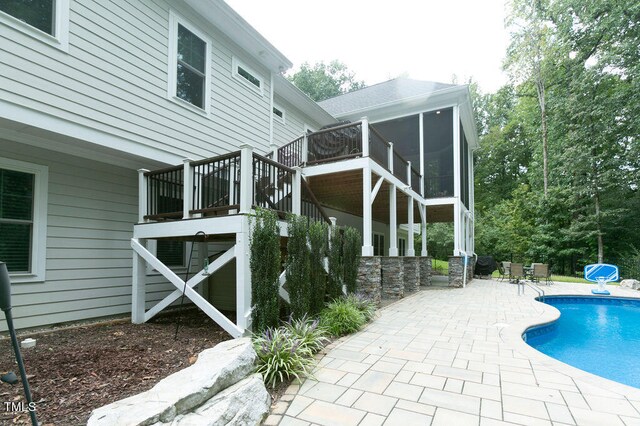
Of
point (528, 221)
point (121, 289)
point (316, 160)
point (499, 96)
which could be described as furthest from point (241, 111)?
point (499, 96)

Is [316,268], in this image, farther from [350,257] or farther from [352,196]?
[352,196]

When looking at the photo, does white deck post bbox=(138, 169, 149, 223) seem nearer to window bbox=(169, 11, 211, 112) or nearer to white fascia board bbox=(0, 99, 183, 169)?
white fascia board bbox=(0, 99, 183, 169)

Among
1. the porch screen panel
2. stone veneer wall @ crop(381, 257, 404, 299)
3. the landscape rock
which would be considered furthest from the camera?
the porch screen panel

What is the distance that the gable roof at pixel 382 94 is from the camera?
1227 cm

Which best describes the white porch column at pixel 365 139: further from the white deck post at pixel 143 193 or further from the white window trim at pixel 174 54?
the white deck post at pixel 143 193

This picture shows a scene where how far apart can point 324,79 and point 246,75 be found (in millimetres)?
22888

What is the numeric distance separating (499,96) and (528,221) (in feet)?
37.5

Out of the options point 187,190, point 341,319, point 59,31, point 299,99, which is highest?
point 299,99

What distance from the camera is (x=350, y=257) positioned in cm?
614

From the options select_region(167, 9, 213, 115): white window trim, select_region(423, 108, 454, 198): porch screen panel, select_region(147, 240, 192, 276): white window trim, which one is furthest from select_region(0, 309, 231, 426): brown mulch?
select_region(423, 108, 454, 198): porch screen panel

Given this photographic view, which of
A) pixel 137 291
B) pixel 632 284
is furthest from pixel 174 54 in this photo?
pixel 632 284

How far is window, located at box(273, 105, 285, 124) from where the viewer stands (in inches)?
373

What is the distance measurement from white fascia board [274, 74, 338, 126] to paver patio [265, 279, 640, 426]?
7091 millimetres

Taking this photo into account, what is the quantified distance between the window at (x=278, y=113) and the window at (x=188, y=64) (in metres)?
2.92
